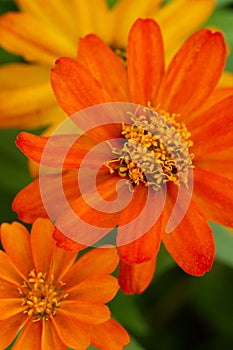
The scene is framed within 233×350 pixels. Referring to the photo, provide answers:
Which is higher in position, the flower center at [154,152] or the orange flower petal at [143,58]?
the orange flower petal at [143,58]

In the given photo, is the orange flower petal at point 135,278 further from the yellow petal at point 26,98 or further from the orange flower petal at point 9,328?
the yellow petal at point 26,98

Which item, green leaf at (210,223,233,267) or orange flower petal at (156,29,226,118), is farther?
green leaf at (210,223,233,267)

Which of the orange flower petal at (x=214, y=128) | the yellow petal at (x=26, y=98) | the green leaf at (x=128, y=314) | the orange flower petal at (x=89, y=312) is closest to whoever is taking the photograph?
the orange flower petal at (x=89, y=312)

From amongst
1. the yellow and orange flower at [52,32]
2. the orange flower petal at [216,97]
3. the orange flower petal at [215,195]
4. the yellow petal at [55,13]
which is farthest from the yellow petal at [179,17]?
the orange flower petal at [215,195]

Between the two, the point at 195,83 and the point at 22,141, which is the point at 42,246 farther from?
the point at 195,83

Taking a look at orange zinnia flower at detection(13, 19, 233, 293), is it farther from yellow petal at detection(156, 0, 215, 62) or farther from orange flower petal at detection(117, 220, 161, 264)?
yellow petal at detection(156, 0, 215, 62)

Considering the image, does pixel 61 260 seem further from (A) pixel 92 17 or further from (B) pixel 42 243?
(A) pixel 92 17

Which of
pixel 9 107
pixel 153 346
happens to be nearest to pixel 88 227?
pixel 9 107

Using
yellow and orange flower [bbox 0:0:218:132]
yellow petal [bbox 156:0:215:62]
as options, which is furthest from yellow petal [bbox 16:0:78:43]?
yellow petal [bbox 156:0:215:62]
